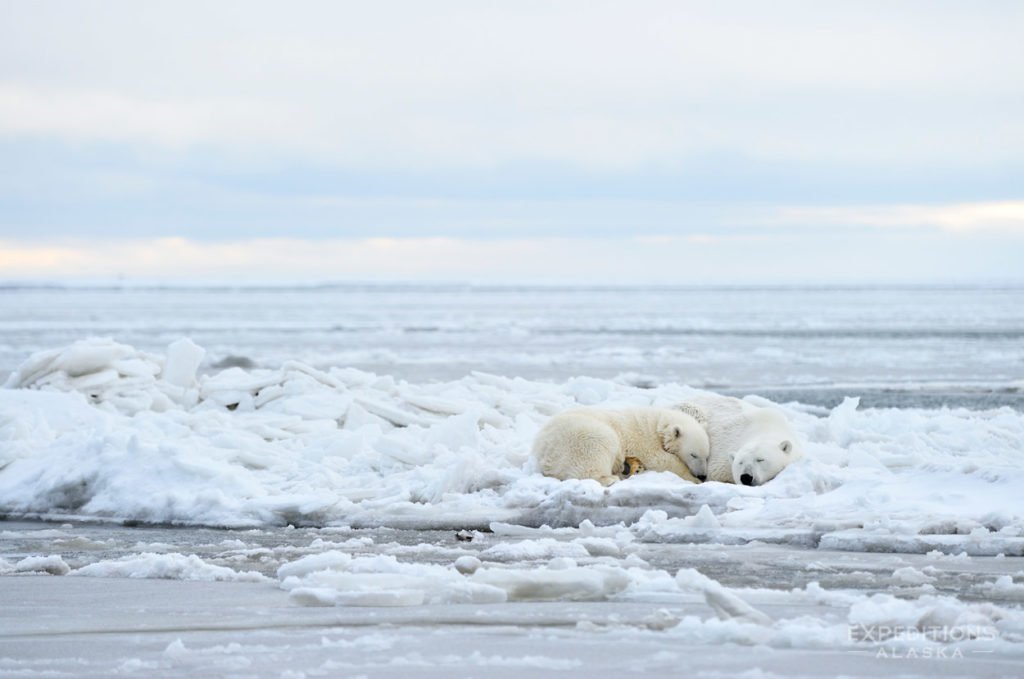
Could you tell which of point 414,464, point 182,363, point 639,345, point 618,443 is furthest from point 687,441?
point 639,345

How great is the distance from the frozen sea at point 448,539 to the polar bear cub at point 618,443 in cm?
26

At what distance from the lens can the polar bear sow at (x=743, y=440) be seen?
22.8ft

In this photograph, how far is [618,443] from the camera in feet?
23.6

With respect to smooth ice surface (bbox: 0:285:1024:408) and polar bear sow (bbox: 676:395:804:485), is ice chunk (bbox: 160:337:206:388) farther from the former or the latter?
smooth ice surface (bbox: 0:285:1024:408)

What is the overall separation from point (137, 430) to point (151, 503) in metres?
1.80

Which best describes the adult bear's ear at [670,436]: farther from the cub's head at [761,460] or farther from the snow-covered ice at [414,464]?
the cub's head at [761,460]

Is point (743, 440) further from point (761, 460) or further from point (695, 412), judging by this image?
point (695, 412)

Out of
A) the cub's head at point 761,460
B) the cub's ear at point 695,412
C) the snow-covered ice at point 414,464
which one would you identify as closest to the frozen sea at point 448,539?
the snow-covered ice at point 414,464

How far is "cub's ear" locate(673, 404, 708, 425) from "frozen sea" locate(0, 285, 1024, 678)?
26.0 inches

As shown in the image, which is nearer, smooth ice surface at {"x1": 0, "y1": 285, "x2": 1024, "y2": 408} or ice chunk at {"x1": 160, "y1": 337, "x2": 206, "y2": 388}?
ice chunk at {"x1": 160, "y1": 337, "x2": 206, "y2": 388}

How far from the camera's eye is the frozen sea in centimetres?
369

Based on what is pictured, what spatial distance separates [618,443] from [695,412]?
820 mm

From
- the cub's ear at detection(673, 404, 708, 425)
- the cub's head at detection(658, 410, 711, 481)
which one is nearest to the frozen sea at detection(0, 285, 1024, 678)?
the cub's head at detection(658, 410, 711, 481)

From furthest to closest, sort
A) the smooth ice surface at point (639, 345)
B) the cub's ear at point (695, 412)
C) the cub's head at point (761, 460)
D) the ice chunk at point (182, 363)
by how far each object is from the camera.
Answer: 1. the smooth ice surface at point (639, 345)
2. the ice chunk at point (182, 363)
3. the cub's ear at point (695, 412)
4. the cub's head at point (761, 460)
